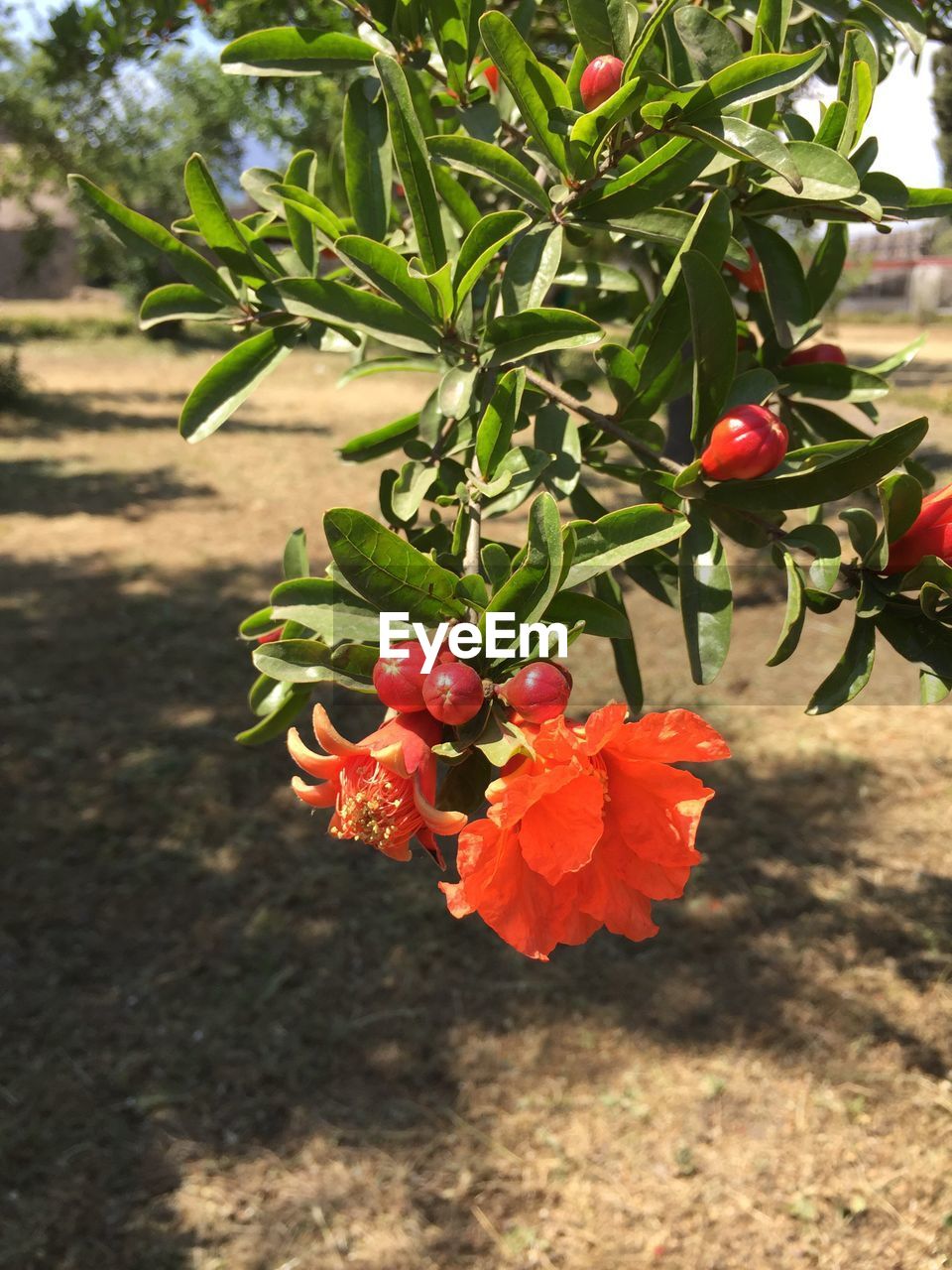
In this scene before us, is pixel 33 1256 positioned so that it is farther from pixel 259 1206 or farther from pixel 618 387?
pixel 618 387

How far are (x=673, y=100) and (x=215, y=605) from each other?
4.63 meters

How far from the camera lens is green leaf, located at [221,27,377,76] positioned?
3.25 feet

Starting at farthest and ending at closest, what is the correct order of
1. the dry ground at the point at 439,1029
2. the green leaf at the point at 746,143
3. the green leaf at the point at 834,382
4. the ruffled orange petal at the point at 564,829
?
1. the dry ground at the point at 439,1029
2. the green leaf at the point at 834,382
3. the green leaf at the point at 746,143
4. the ruffled orange petal at the point at 564,829

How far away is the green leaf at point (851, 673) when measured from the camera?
0.78 m

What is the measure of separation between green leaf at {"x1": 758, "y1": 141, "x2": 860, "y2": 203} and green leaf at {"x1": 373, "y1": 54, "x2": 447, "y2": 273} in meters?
0.28

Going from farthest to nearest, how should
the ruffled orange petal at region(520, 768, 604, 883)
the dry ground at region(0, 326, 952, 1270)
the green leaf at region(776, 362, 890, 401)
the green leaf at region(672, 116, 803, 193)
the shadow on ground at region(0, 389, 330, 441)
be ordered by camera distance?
the shadow on ground at region(0, 389, 330, 441)
the dry ground at region(0, 326, 952, 1270)
the green leaf at region(776, 362, 890, 401)
the green leaf at region(672, 116, 803, 193)
the ruffled orange petal at region(520, 768, 604, 883)

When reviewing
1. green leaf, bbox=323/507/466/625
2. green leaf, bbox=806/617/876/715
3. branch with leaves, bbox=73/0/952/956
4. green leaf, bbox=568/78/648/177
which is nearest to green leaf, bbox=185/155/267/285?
branch with leaves, bbox=73/0/952/956

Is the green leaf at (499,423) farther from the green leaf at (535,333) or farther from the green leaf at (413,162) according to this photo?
the green leaf at (413,162)

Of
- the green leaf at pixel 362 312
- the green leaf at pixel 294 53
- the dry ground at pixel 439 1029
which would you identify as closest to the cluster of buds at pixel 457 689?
the green leaf at pixel 362 312

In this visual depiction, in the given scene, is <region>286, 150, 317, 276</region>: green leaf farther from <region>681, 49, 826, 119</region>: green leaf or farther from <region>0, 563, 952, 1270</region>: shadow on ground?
<region>0, 563, 952, 1270</region>: shadow on ground

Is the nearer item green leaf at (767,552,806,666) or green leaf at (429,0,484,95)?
green leaf at (767,552,806,666)

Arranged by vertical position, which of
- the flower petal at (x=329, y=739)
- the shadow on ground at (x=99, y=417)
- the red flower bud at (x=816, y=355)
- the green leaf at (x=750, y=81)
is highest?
the green leaf at (x=750, y=81)

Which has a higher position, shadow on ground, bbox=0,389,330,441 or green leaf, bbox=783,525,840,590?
green leaf, bbox=783,525,840,590

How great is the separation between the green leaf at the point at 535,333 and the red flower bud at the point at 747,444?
0.48ft
